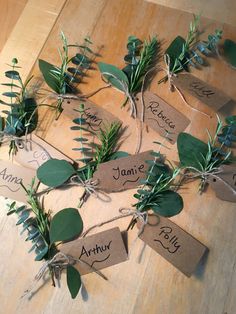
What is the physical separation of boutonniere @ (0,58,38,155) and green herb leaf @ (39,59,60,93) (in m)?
0.03

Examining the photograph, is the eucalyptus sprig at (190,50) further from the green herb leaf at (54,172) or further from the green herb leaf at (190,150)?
the green herb leaf at (54,172)

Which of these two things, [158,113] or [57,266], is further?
[158,113]

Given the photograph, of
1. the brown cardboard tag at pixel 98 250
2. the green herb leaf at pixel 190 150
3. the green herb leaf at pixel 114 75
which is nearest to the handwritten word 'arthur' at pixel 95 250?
the brown cardboard tag at pixel 98 250

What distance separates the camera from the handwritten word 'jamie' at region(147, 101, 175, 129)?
76cm

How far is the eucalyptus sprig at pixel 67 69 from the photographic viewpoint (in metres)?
0.77

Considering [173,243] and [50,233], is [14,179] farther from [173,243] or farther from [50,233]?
[173,243]

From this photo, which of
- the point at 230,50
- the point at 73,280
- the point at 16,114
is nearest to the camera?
the point at 73,280

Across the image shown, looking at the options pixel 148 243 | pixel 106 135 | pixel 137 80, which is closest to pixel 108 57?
pixel 137 80

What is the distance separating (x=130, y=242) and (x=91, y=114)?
0.27 meters

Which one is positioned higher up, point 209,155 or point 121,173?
point 209,155

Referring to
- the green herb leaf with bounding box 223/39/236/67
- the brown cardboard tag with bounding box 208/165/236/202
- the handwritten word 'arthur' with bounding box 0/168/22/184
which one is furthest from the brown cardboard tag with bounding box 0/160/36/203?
the green herb leaf with bounding box 223/39/236/67

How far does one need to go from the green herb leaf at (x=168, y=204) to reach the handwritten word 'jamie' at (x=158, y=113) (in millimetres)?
150

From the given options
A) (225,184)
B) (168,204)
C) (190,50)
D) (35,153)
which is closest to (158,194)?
(168,204)

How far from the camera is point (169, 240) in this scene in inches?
26.0
